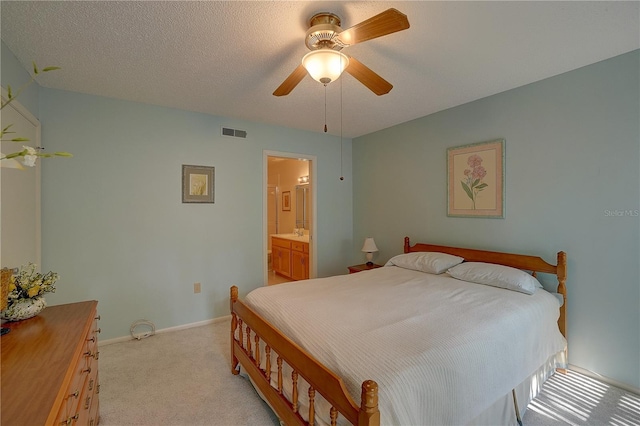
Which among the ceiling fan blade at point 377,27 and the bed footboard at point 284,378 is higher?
the ceiling fan blade at point 377,27

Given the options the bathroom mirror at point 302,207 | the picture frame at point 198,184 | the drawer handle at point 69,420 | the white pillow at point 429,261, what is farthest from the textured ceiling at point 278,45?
the bathroom mirror at point 302,207

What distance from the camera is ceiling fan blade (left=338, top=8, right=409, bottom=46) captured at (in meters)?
1.37

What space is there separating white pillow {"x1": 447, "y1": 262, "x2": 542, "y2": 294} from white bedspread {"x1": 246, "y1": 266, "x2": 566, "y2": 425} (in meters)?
0.07

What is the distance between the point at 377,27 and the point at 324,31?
1.13 feet

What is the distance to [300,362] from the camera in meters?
1.45

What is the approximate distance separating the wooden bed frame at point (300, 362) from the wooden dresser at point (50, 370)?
35.3 inches

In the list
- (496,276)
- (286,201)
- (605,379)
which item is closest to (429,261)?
(496,276)

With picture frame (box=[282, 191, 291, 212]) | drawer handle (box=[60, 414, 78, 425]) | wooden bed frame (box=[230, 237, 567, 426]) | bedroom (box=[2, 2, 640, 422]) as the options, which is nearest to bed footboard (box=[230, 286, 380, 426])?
wooden bed frame (box=[230, 237, 567, 426])

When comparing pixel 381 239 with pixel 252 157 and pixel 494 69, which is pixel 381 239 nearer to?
pixel 252 157

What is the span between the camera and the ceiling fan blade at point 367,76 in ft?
6.10

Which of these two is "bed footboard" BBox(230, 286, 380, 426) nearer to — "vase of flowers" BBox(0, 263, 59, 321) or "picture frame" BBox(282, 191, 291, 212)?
"vase of flowers" BBox(0, 263, 59, 321)

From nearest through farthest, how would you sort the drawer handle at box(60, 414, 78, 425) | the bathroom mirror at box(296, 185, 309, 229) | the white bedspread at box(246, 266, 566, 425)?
the drawer handle at box(60, 414, 78, 425), the white bedspread at box(246, 266, 566, 425), the bathroom mirror at box(296, 185, 309, 229)

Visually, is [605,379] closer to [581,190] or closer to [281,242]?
[581,190]

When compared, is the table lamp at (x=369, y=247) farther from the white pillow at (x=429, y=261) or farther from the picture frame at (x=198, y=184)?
the picture frame at (x=198, y=184)
